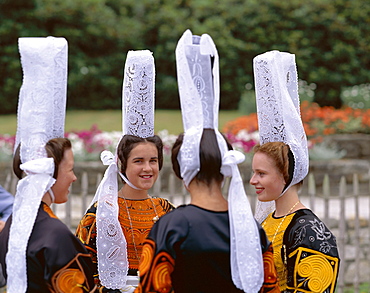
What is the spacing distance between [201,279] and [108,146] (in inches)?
246

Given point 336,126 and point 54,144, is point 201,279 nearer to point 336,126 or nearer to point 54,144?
point 54,144

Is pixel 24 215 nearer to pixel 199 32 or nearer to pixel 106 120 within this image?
pixel 106 120

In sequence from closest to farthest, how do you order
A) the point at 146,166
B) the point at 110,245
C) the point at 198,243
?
the point at 198,243, the point at 110,245, the point at 146,166

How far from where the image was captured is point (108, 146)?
8461 mm

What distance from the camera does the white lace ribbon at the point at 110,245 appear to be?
3.07 meters

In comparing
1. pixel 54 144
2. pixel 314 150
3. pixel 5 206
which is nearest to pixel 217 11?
pixel 314 150

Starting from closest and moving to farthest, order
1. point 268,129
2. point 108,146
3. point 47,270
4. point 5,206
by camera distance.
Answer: point 47,270
point 268,129
point 5,206
point 108,146

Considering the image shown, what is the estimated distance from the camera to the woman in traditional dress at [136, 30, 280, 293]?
230 centimetres

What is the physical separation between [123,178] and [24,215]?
946 millimetres

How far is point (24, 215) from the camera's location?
7.98ft

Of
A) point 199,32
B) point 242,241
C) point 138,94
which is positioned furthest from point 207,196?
point 199,32

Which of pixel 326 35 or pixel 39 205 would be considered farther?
pixel 326 35

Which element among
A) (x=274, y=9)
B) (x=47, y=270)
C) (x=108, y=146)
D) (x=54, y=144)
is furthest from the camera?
(x=274, y=9)

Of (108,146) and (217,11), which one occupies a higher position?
(217,11)
